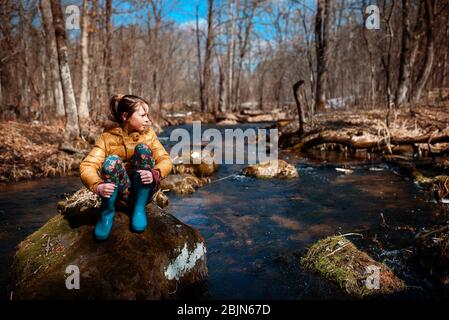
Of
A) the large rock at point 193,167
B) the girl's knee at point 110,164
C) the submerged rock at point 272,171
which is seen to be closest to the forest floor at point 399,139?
the submerged rock at point 272,171

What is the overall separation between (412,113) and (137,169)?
1294 centimetres

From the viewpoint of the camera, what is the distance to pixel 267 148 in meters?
13.2

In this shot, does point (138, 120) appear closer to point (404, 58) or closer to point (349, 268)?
point (349, 268)

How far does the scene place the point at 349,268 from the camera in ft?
10.6

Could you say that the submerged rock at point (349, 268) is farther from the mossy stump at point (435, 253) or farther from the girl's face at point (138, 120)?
the girl's face at point (138, 120)

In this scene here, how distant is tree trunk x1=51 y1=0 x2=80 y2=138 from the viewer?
974cm

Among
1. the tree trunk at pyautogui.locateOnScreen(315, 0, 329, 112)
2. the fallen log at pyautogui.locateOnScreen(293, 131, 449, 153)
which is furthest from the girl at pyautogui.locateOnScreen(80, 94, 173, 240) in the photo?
the tree trunk at pyautogui.locateOnScreen(315, 0, 329, 112)

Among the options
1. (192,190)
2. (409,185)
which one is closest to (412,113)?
(409,185)

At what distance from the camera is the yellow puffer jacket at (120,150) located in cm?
274

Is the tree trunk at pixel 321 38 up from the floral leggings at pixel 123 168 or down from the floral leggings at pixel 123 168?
up

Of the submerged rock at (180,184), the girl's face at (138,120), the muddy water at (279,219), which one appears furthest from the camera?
the submerged rock at (180,184)

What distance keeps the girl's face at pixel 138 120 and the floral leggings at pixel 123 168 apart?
19cm

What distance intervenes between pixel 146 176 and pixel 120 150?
0.44 metres
